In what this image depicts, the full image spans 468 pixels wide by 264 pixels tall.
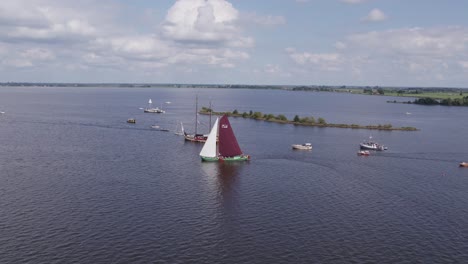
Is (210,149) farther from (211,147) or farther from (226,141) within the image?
(226,141)

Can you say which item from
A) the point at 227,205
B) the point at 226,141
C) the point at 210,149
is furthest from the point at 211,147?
the point at 227,205

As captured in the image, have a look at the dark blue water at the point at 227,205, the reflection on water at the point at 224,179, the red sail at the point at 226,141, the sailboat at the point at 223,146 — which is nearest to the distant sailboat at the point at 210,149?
the sailboat at the point at 223,146

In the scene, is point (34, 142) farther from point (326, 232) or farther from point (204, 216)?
point (326, 232)

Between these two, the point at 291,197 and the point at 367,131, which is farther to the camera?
the point at 367,131

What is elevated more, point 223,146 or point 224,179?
point 223,146

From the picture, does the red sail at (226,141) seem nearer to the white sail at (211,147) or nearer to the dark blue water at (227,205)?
the white sail at (211,147)

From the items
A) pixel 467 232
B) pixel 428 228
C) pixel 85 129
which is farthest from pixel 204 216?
pixel 85 129

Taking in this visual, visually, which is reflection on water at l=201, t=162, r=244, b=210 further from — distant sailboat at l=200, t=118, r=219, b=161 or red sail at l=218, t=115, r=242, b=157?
red sail at l=218, t=115, r=242, b=157
